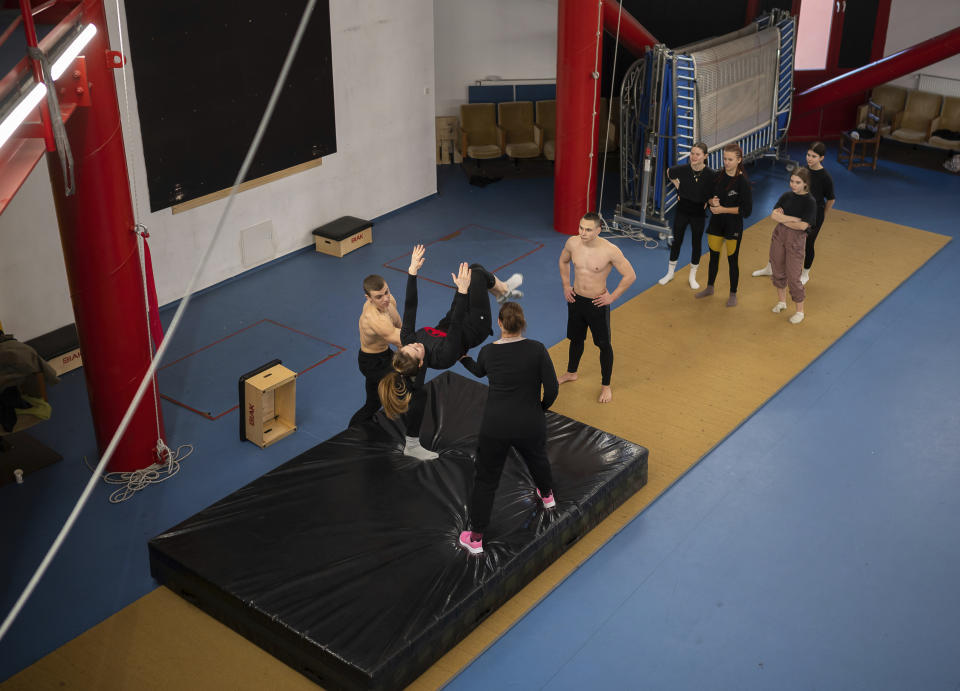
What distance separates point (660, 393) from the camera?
774 cm

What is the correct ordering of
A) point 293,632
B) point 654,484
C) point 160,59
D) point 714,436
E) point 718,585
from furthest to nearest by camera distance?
point 160,59, point 714,436, point 654,484, point 718,585, point 293,632

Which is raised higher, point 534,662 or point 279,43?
point 279,43

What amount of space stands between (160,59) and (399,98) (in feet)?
11.1

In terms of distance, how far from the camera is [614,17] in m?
10.7

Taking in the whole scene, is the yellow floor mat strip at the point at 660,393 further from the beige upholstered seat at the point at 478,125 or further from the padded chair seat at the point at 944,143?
the beige upholstered seat at the point at 478,125

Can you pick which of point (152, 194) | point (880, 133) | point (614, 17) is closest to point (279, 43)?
point (152, 194)

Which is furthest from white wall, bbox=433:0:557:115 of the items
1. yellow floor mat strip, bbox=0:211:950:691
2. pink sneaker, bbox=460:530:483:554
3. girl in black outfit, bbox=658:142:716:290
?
pink sneaker, bbox=460:530:483:554

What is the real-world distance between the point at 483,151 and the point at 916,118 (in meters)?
6.14

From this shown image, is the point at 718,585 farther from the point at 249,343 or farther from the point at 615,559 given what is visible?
Answer: the point at 249,343

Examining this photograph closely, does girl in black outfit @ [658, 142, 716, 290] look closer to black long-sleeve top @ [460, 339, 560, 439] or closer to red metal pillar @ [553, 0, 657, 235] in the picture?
red metal pillar @ [553, 0, 657, 235]

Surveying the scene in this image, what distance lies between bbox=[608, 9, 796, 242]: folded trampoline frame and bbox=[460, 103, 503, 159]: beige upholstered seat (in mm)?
2456

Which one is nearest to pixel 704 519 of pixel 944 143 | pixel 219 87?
pixel 219 87

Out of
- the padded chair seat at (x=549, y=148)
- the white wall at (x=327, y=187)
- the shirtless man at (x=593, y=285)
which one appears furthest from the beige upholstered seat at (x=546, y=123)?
the shirtless man at (x=593, y=285)

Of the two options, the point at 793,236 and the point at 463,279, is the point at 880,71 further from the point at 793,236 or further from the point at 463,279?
the point at 463,279
